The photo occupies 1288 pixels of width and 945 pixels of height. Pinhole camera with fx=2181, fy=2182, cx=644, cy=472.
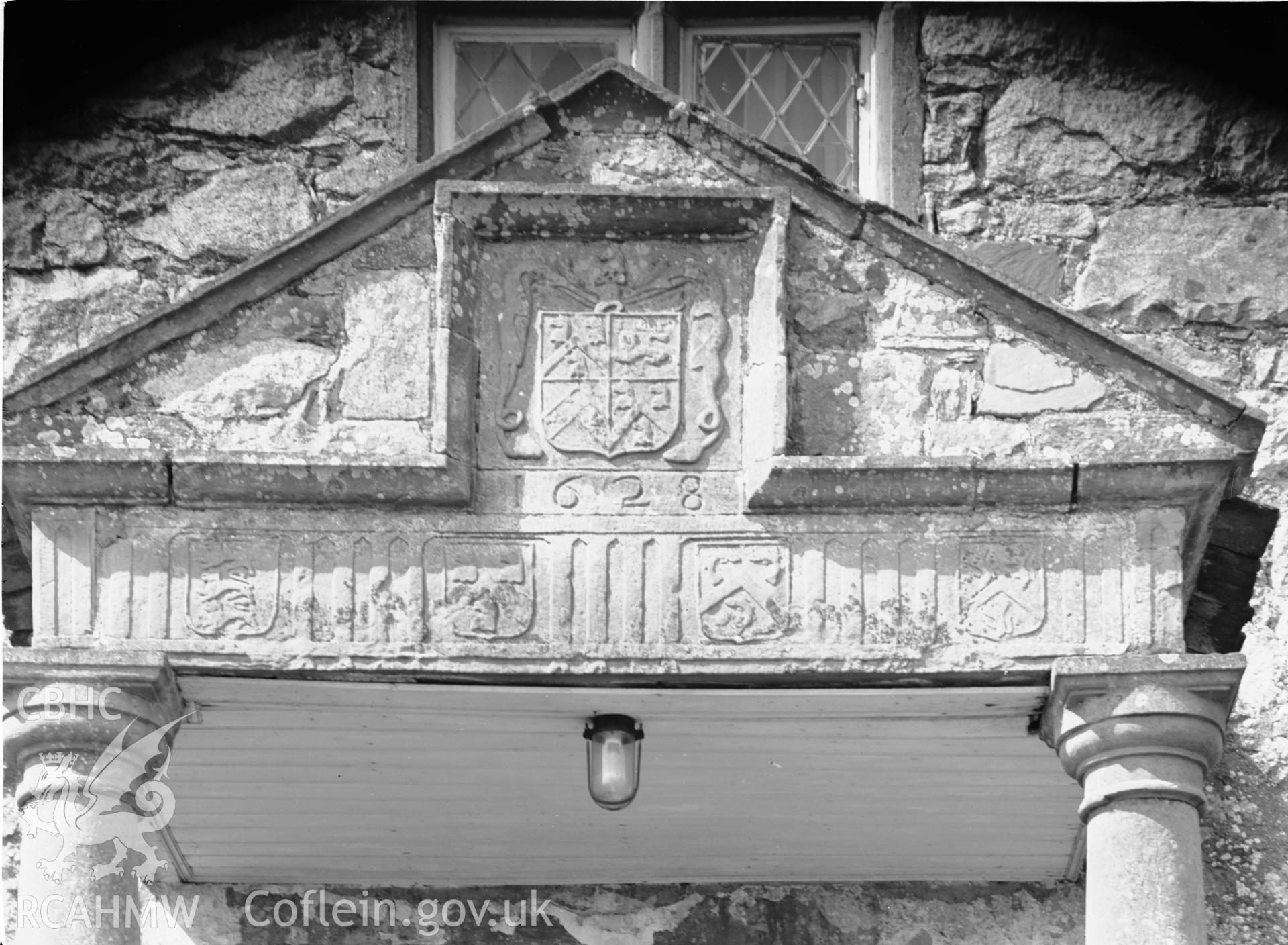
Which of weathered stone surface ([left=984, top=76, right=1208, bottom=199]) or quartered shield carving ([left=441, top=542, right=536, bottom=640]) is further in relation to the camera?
weathered stone surface ([left=984, top=76, right=1208, bottom=199])

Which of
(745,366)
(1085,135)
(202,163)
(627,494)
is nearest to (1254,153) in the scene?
(1085,135)

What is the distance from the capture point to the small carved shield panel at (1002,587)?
5.35 metres

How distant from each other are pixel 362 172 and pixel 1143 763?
128 inches

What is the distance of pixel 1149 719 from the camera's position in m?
5.22

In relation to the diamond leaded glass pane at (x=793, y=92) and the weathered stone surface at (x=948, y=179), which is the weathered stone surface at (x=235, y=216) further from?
the weathered stone surface at (x=948, y=179)

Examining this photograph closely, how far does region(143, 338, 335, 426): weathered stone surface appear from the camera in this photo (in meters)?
5.48

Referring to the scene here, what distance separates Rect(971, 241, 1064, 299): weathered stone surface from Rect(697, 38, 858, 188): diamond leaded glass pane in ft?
1.65

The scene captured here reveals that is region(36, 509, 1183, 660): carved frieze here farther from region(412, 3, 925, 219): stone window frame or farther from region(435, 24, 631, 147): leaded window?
region(435, 24, 631, 147): leaded window

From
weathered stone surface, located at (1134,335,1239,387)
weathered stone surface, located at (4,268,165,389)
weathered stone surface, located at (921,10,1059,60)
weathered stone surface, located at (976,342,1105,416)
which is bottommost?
weathered stone surface, located at (976,342,1105,416)

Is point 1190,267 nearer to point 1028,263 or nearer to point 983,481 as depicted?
A: point 1028,263

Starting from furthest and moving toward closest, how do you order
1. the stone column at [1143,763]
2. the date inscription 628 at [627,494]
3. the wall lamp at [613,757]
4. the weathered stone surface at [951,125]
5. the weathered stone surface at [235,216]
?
the weathered stone surface at [951,125] < the weathered stone surface at [235,216] < the wall lamp at [613,757] < the date inscription 628 at [627,494] < the stone column at [1143,763]

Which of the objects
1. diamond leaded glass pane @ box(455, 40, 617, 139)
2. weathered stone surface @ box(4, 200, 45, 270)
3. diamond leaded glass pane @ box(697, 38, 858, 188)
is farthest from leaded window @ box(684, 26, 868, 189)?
weathered stone surface @ box(4, 200, 45, 270)

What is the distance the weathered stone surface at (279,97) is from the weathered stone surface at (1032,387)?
264cm

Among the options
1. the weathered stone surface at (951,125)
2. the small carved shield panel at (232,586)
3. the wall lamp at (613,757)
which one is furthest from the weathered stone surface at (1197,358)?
the small carved shield panel at (232,586)
